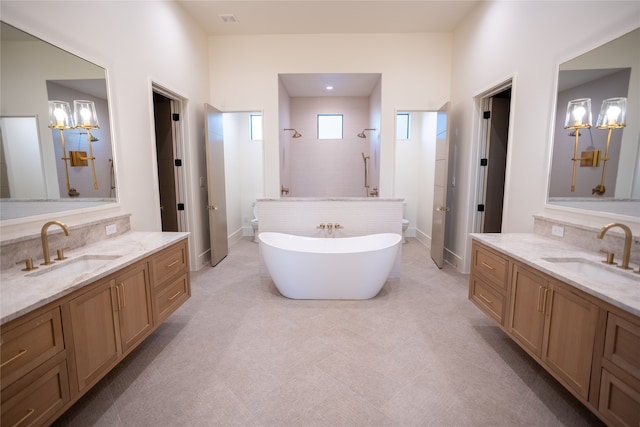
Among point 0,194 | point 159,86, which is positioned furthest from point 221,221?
point 0,194

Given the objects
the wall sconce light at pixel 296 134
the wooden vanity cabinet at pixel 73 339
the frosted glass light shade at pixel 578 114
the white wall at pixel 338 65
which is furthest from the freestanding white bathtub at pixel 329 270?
the wall sconce light at pixel 296 134

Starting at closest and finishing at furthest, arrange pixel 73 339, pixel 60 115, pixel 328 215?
pixel 73 339, pixel 60 115, pixel 328 215

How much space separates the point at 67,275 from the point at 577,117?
11.7 ft

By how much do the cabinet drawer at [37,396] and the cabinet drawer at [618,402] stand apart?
2412 mm

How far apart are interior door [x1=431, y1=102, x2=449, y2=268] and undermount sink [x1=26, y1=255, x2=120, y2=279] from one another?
11.9 feet

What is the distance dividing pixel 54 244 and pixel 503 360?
309 centimetres

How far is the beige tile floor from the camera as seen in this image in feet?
5.28

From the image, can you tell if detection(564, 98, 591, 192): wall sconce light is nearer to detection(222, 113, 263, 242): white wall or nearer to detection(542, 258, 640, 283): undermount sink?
detection(542, 258, 640, 283): undermount sink

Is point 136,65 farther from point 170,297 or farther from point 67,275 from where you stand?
point 170,297

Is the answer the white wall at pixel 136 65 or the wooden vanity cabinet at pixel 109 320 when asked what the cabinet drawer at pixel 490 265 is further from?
the white wall at pixel 136 65

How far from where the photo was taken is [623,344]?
3.97 feet

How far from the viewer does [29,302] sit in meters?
1.17

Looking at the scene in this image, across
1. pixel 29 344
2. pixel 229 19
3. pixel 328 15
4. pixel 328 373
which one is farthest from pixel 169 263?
pixel 328 15

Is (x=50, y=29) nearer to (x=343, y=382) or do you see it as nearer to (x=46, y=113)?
(x=46, y=113)
